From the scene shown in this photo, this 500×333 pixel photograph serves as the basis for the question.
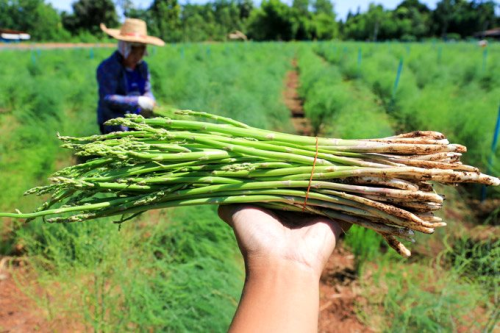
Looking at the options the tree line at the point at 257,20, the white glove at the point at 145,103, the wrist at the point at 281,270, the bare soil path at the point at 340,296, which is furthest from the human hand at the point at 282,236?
the tree line at the point at 257,20

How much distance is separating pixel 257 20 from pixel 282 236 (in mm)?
58313

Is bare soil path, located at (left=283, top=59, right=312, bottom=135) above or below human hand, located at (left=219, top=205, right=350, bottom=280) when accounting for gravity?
below

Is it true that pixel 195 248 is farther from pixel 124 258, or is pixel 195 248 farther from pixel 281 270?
pixel 281 270

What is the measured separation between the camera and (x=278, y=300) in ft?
3.64

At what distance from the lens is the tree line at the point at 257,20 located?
38.2 meters

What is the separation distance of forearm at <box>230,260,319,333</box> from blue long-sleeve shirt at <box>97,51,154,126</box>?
2345 mm

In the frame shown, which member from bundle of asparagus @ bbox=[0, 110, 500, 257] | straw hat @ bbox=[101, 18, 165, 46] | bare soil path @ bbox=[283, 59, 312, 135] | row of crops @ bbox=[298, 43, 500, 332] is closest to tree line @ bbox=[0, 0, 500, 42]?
bare soil path @ bbox=[283, 59, 312, 135]

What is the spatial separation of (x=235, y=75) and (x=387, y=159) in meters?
8.24

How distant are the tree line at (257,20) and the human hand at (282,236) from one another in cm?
3151

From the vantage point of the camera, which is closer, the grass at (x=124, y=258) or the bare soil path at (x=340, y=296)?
the grass at (x=124, y=258)

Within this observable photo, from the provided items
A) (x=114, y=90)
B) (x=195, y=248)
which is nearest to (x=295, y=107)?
(x=114, y=90)

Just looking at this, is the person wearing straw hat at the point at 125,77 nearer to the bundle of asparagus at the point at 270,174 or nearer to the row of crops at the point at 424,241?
the bundle of asparagus at the point at 270,174

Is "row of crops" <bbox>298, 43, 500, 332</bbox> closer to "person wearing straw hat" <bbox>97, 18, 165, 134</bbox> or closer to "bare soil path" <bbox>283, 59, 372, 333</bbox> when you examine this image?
"bare soil path" <bbox>283, 59, 372, 333</bbox>

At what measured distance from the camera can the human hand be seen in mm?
1270
